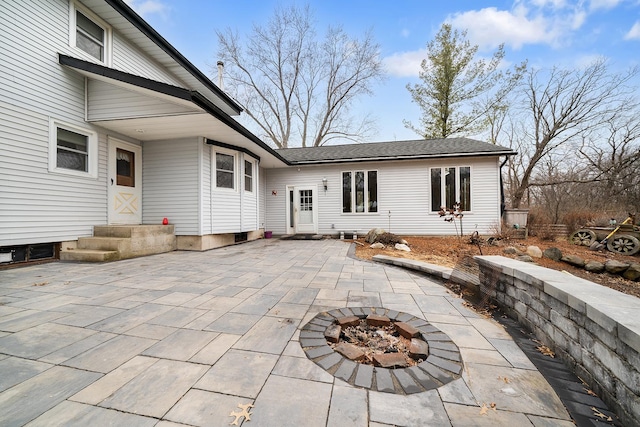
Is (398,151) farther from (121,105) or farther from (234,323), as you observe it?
(234,323)

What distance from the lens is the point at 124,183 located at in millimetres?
6309

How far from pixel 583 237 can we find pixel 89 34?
15422 mm

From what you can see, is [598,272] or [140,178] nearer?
[598,272]

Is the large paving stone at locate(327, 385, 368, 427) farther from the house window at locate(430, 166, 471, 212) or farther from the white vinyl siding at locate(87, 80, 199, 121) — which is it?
the house window at locate(430, 166, 471, 212)

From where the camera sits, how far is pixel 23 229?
448 cm

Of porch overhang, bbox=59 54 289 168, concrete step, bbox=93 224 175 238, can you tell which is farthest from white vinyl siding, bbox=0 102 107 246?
porch overhang, bbox=59 54 289 168

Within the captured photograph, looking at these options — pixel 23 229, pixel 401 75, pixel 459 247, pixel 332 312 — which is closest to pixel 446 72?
pixel 401 75

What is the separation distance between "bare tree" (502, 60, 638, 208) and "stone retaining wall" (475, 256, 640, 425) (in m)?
14.7

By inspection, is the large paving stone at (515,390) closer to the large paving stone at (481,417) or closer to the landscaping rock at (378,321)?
the large paving stone at (481,417)

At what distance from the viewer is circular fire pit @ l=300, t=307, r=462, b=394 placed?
1.54m

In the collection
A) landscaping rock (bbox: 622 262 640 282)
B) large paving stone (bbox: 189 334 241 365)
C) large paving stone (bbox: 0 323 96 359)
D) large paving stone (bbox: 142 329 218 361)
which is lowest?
landscaping rock (bbox: 622 262 640 282)

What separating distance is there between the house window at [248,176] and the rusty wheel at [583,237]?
11.3m

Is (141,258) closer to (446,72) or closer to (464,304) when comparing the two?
(464,304)

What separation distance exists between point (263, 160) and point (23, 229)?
252 inches
